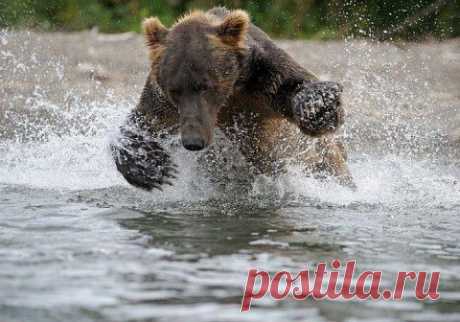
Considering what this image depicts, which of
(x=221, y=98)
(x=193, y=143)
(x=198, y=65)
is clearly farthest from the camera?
(x=221, y=98)

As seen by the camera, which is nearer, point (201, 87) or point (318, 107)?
point (201, 87)

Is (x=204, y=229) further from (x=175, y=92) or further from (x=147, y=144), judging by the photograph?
(x=147, y=144)

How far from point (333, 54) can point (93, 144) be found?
498 centimetres

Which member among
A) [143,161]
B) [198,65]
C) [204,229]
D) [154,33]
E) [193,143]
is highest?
[154,33]

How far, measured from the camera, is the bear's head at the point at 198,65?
527 cm

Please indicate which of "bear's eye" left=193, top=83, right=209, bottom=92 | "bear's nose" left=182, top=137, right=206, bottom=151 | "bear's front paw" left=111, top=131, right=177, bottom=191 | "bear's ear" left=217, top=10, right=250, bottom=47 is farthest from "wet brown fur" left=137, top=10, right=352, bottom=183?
"bear's nose" left=182, top=137, right=206, bottom=151

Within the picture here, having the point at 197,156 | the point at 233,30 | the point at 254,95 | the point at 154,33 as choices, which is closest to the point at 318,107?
the point at 254,95

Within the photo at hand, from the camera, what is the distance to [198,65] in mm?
Result: 5340

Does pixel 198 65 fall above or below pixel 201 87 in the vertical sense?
above

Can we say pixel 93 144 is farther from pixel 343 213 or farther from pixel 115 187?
pixel 343 213

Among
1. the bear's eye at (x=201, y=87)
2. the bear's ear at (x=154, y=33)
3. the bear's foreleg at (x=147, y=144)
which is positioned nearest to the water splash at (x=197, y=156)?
the bear's foreleg at (x=147, y=144)

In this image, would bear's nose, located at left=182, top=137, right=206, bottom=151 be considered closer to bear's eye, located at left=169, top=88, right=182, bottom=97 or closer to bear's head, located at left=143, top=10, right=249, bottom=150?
bear's head, located at left=143, top=10, right=249, bottom=150

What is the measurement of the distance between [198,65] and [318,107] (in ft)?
2.49

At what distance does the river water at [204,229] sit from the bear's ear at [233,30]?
87cm
